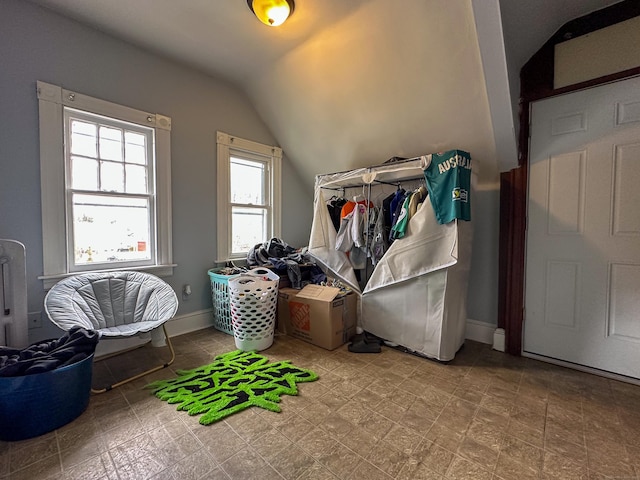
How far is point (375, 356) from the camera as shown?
245cm

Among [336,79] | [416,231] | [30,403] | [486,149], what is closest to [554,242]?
[486,149]

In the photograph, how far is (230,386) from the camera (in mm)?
1945

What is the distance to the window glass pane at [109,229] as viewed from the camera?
238 centimetres

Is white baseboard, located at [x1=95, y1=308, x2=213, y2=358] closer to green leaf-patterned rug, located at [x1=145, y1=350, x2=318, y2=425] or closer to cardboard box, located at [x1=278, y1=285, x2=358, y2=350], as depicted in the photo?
green leaf-patterned rug, located at [x1=145, y1=350, x2=318, y2=425]

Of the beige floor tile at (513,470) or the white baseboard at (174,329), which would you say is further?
the white baseboard at (174,329)

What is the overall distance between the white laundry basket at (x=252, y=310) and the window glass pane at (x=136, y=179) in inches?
49.5

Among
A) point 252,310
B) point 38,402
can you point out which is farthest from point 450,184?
point 38,402

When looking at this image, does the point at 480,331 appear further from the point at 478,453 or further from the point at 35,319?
the point at 35,319

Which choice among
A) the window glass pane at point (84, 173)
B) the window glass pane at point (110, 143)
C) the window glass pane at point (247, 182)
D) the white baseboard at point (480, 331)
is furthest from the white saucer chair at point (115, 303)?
the white baseboard at point (480, 331)

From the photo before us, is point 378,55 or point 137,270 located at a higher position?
point 378,55

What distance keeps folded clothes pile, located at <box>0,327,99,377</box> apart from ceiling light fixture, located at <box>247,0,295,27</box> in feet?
7.94

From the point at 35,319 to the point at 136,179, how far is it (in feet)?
4.42

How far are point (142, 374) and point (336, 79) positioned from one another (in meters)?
2.98

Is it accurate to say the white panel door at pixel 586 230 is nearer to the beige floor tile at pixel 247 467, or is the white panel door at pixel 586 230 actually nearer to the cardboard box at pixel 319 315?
the cardboard box at pixel 319 315
